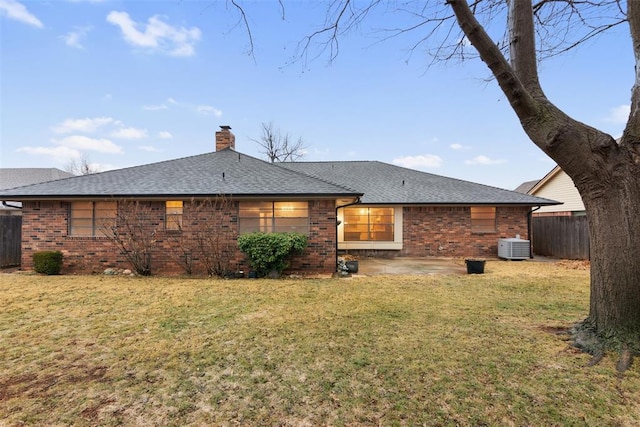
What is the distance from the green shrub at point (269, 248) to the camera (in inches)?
331

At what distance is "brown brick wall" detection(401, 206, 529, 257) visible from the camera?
13.0 m

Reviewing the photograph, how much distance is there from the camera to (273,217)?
9.64 meters

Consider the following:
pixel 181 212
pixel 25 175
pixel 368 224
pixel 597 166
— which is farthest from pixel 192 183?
pixel 25 175

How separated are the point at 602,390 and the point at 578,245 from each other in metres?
11.9

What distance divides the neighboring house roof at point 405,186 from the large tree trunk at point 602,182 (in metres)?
9.10

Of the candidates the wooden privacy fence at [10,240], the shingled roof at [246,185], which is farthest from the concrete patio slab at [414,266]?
the wooden privacy fence at [10,240]

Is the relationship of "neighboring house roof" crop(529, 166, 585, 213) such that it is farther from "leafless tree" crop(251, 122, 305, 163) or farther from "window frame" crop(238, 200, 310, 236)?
"leafless tree" crop(251, 122, 305, 163)

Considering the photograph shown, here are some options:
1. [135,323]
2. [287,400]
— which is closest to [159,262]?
[135,323]

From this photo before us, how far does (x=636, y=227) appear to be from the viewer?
3.50 metres

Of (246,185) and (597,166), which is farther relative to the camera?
(246,185)

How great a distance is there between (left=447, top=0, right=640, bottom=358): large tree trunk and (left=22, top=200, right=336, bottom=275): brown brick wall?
6.05 m

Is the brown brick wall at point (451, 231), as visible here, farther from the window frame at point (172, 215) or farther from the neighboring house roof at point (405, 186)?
the window frame at point (172, 215)

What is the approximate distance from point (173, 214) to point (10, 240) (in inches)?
246

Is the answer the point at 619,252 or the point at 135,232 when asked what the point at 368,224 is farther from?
the point at 619,252
